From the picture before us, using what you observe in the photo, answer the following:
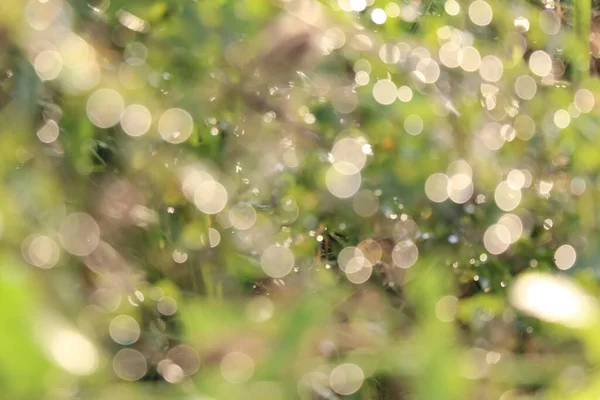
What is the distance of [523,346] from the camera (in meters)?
0.56

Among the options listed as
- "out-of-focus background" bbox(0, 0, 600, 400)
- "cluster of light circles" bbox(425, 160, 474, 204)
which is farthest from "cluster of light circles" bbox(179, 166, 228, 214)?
"cluster of light circles" bbox(425, 160, 474, 204)

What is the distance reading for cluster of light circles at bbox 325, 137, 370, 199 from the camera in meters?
0.49

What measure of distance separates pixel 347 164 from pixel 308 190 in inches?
2.1

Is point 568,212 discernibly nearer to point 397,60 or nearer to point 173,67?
point 397,60

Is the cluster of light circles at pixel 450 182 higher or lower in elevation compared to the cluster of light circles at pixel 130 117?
higher

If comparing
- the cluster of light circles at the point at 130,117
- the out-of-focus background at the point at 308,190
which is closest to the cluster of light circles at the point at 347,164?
the out-of-focus background at the point at 308,190

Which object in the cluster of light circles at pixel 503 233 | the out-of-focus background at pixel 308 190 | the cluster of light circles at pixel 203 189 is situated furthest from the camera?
the cluster of light circles at pixel 503 233

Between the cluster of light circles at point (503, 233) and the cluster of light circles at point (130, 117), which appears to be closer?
the cluster of light circles at point (130, 117)

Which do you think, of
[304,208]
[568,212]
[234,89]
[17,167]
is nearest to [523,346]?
[568,212]

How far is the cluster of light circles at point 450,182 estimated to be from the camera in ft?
1.63

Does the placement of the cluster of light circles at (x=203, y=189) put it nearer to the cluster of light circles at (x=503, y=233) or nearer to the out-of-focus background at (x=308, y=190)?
the out-of-focus background at (x=308, y=190)

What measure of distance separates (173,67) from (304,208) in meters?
0.19

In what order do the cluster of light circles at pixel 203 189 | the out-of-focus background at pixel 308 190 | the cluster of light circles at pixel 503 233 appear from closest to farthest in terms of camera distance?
the out-of-focus background at pixel 308 190, the cluster of light circles at pixel 203 189, the cluster of light circles at pixel 503 233

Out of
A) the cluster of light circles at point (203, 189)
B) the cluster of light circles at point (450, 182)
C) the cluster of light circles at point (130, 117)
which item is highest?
the cluster of light circles at point (450, 182)
